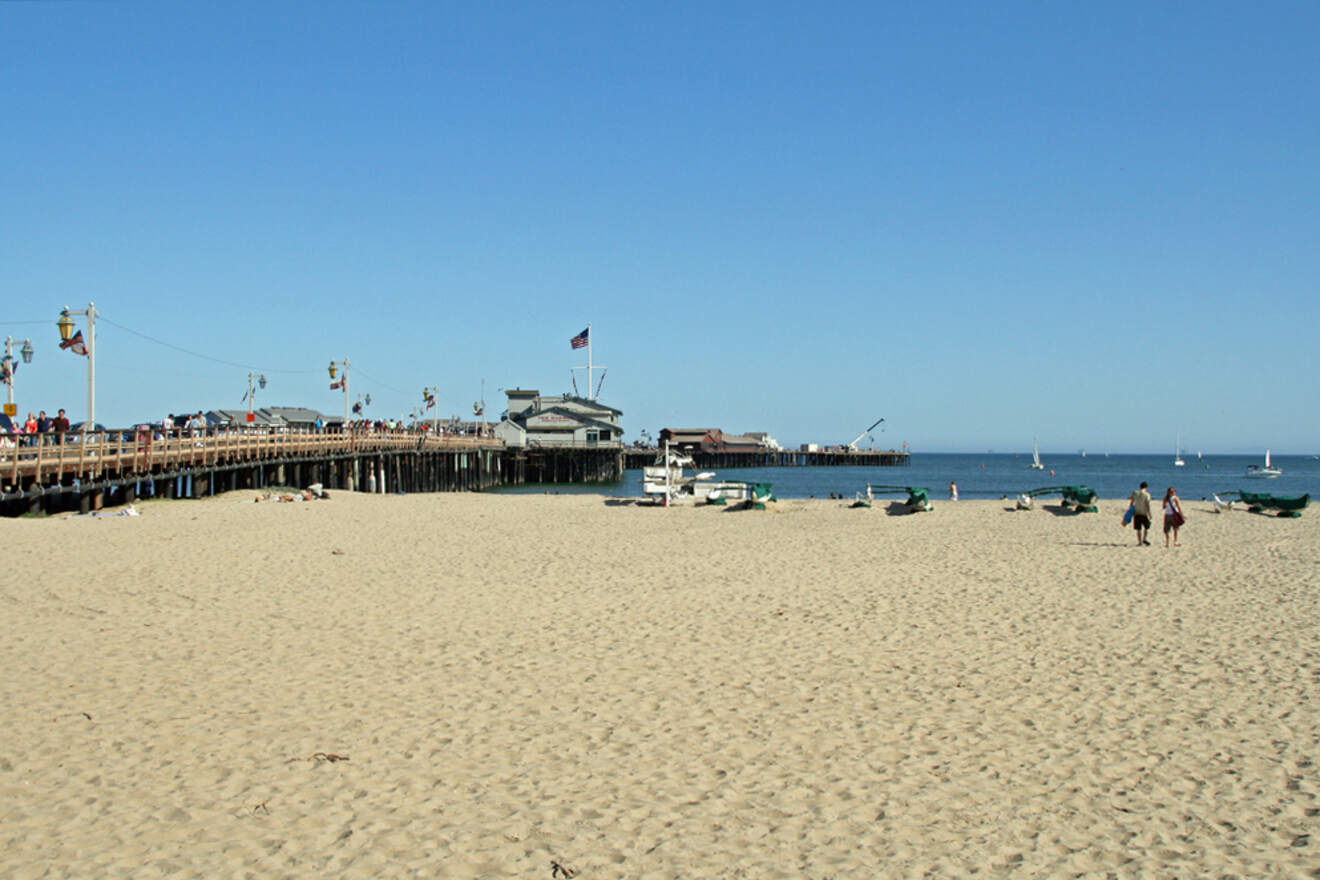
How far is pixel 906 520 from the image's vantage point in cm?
2669

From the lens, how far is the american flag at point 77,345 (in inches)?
918

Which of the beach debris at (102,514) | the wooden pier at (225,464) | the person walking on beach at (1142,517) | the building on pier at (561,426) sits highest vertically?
the building on pier at (561,426)

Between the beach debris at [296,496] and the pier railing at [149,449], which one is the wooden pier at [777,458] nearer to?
the pier railing at [149,449]

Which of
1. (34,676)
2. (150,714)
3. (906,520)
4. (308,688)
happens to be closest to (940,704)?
(308,688)

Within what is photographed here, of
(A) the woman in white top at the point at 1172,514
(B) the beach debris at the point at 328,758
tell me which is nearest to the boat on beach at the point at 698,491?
(A) the woman in white top at the point at 1172,514

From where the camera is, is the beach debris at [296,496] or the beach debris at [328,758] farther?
the beach debris at [296,496]

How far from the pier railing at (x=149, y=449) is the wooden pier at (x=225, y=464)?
3 cm

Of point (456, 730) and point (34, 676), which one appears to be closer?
point (456, 730)

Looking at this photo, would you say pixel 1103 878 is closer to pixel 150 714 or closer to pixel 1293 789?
pixel 1293 789

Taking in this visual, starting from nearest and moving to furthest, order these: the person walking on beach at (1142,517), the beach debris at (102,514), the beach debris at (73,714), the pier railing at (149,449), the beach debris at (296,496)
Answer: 1. the beach debris at (73,714)
2. the person walking on beach at (1142,517)
3. the pier railing at (149,449)
4. the beach debris at (102,514)
5. the beach debris at (296,496)

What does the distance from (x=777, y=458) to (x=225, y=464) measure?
91.9m

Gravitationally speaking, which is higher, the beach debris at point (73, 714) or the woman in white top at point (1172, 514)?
the woman in white top at point (1172, 514)

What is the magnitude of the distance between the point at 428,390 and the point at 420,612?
61.9 meters

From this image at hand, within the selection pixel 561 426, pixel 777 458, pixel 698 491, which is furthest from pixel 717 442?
pixel 698 491
